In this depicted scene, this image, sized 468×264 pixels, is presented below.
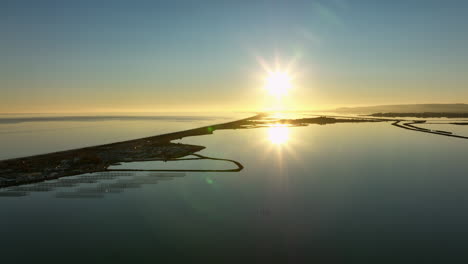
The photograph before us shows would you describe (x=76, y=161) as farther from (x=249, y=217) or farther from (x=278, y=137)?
(x=278, y=137)

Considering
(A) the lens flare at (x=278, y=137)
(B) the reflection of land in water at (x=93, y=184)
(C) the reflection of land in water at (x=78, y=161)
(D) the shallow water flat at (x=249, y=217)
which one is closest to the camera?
(D) the shallow water flat at (x=249, y=217)

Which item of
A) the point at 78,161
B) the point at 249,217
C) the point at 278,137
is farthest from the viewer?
the point at 278,137

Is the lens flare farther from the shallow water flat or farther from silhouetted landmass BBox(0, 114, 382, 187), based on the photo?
the shallow water flat

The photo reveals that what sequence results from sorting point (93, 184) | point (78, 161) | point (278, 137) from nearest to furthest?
point (93, 184) → point (78, 161) → point (278, 137)

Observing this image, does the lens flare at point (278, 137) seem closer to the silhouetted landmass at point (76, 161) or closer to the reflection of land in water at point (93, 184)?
the silhouetted landmass at point (76, 161)

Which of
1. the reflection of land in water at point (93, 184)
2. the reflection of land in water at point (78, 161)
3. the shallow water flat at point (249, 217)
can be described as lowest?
the shallow water flat at point (249, 217)

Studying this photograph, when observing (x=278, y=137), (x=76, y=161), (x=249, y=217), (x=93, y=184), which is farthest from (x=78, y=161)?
(x=278, y=137)

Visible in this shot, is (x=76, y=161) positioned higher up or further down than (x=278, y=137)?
higher up

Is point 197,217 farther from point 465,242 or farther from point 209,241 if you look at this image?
point 465,242

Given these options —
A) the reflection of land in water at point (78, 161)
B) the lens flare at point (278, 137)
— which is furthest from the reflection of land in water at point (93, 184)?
the lens flare at point (278, 137)

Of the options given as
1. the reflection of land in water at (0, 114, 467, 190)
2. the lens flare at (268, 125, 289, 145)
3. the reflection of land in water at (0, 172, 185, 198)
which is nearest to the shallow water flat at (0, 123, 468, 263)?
the reflection of land in water at (0, 172, 185, 198)

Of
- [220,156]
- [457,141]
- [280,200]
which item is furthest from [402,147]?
[280,200]
